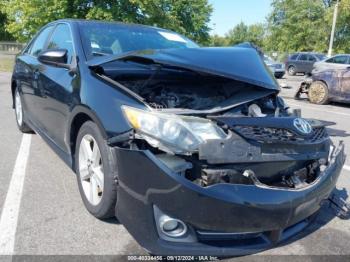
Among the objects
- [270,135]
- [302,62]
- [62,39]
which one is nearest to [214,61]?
[270,135]

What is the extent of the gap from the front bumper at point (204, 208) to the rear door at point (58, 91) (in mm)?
1172

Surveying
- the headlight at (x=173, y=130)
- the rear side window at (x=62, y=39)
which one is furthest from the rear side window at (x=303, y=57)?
the headlight at (x=173, y=130)

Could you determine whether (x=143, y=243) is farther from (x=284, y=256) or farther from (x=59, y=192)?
(x=59, y=192)

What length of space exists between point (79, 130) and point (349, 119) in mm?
7567

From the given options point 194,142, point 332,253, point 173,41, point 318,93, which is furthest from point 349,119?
point 194,142

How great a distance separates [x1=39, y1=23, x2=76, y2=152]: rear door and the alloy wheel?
1.38 feet

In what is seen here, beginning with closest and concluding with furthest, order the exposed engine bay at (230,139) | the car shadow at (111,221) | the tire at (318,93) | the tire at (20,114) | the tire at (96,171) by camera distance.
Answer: the exposed engine bay at (230,139) → the tire at (96,171) → the car shadow at (111,221) → the tire at (20,114) → the tire at (318,93)

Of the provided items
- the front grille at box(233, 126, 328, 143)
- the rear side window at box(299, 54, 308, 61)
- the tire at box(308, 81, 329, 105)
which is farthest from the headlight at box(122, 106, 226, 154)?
the rear side window at box(299, 54, 308, 61)

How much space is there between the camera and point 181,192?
2363mm

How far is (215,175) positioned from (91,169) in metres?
1.13

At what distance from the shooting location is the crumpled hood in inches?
119

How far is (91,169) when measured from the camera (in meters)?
3.19

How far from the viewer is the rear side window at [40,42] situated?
504 centimetres

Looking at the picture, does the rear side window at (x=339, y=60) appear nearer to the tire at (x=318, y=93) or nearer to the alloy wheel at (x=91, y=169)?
→ the tire at (x=318, y=93)
